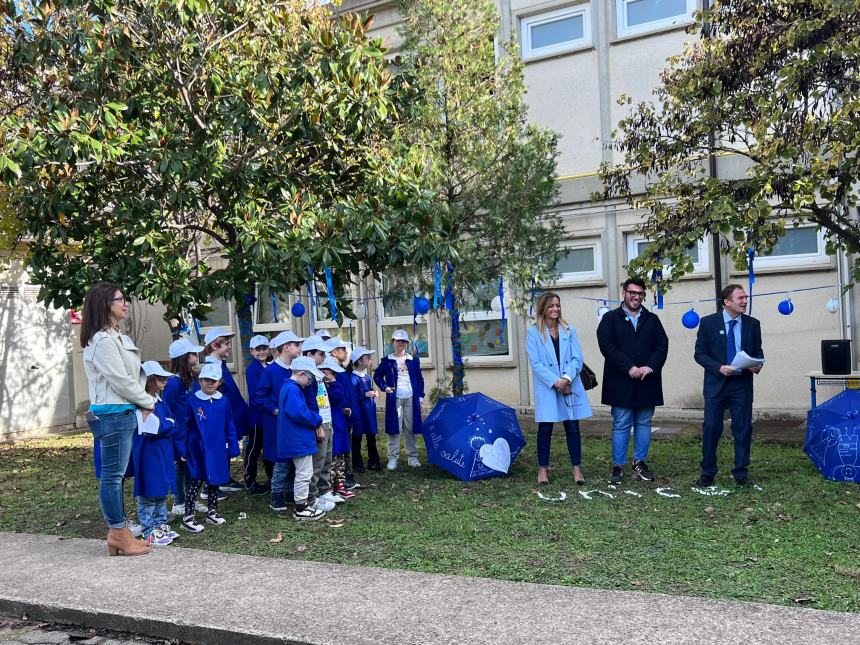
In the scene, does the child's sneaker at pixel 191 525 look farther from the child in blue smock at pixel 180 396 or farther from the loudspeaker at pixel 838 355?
the loudspeaker at pixel 838 355

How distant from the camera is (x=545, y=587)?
5.14 m

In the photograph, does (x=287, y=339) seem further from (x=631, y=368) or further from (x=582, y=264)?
(x=582, y=264)

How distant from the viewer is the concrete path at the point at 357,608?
4.33m

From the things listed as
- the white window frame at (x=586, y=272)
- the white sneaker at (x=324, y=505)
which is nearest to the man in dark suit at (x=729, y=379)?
the white sneaker at (x=324, y=505)

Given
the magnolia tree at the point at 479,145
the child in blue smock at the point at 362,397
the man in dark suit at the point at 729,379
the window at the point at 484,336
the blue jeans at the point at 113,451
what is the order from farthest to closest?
the window at the point at 484,336
the magnolia tree at the point at 479,145
the child in blue smock at the point at 362,397
the man in dark suit at the point at 729,379
the blue jeans at the point at 113,451

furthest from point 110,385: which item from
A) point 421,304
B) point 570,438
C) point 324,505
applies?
point 421,304

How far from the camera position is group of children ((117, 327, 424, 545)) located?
7.12 meters

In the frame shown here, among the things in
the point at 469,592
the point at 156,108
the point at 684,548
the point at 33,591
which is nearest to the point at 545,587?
the point at 469,592

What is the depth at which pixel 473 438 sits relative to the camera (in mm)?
9062

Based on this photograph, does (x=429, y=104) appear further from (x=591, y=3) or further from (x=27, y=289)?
(x=27, y=289)

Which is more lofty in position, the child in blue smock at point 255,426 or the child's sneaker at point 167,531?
the child in blue smock at point 255,426

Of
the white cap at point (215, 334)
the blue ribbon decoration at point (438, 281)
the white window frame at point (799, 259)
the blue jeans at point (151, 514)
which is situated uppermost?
the white window frame at point (799, 259)

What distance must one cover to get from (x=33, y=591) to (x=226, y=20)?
6471mm

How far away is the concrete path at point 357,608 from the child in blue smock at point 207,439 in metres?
1.29
